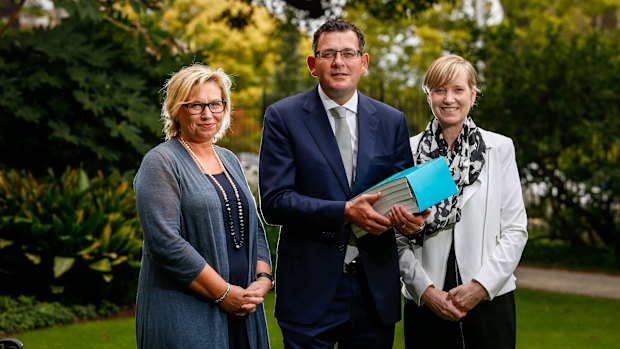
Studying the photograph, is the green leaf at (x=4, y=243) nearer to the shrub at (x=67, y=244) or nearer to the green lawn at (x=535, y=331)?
the shrub at (x=67, y=244)

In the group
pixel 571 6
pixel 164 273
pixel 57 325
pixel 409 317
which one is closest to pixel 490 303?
pixel 409 317

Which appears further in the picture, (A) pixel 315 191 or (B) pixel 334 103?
(B) pixel 334 103

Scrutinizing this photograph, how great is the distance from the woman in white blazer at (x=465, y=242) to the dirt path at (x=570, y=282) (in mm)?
6972

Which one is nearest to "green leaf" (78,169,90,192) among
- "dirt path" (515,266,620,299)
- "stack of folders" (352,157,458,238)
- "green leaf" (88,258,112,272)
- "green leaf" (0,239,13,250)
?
"green leaf" (0,239,13,250)

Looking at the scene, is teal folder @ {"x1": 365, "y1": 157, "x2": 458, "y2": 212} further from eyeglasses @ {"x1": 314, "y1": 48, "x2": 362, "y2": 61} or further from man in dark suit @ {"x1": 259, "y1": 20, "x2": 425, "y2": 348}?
eyeglasses @ {"x1": 314, "y1": 48, "x2": 362, "y2": 61}

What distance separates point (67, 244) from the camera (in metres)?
8.79

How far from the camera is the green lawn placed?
7660 mm

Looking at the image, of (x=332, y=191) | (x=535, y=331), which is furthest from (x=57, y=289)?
(x=332, y=191)

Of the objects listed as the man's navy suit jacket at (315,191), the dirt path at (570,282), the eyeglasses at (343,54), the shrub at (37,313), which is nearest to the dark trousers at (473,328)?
the man's navy suit jacket at (315,191)

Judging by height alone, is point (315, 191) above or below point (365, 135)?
below

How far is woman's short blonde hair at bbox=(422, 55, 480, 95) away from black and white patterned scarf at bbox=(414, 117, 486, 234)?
7.4 inches

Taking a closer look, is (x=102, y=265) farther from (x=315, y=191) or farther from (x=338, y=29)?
(x=338, y=29)

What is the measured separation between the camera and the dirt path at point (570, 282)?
1080 centimetres

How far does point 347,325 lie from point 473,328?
0.59 metres
